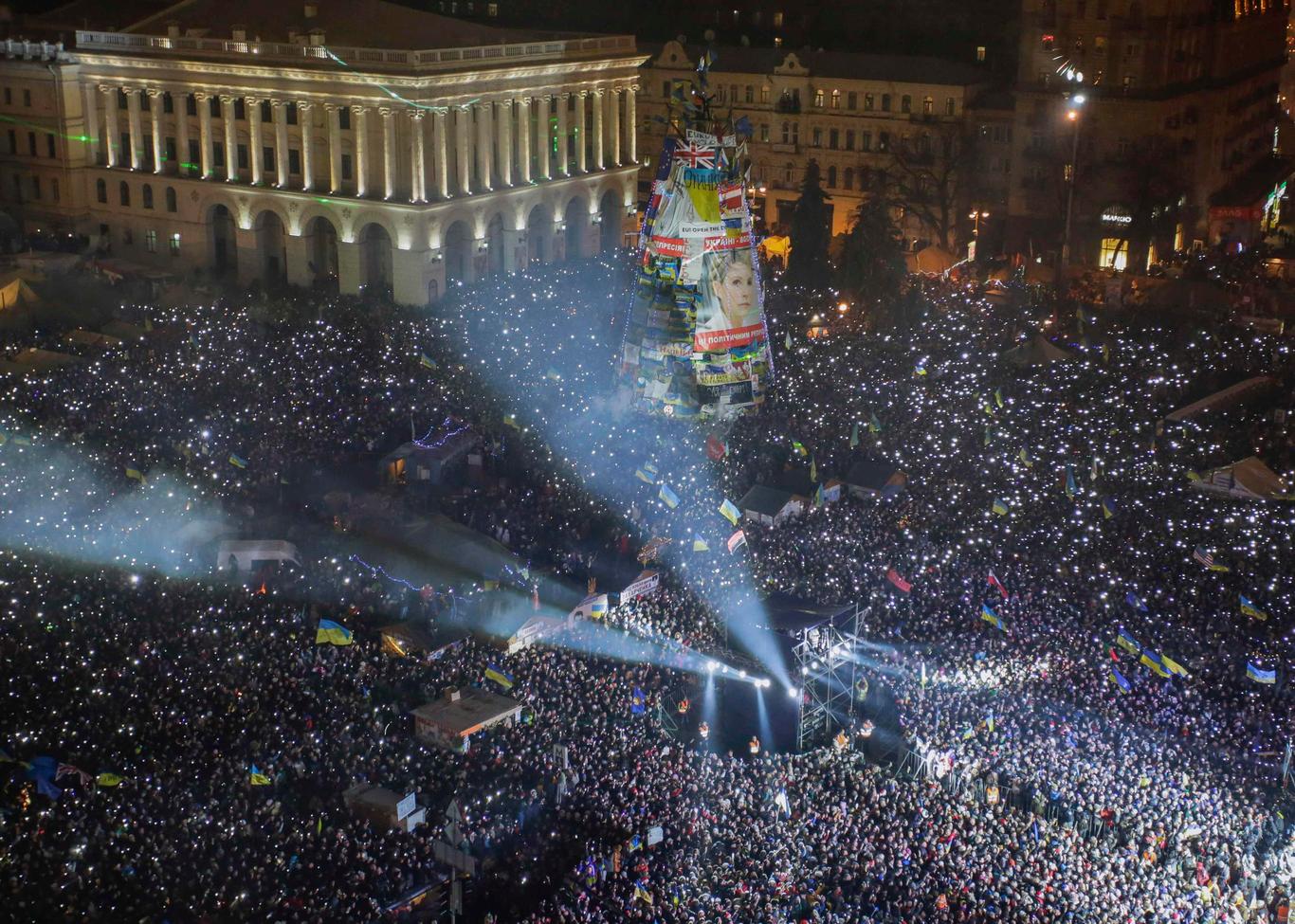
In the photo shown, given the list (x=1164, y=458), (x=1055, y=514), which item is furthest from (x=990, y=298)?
(x=1055, y=514)

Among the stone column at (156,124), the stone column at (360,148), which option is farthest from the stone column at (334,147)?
the stone column at (156,124)

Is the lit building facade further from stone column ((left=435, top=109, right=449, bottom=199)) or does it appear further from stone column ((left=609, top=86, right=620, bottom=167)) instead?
stone column ((left=435, top=109, right=449, bottom=199))

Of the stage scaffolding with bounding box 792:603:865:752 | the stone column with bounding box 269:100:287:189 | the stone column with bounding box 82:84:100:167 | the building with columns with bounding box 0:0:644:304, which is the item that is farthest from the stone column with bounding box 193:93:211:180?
the stage scaffolding with bounding box 792:603:865:752

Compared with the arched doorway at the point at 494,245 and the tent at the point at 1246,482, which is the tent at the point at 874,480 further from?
the arched doorway at the point at 494,245

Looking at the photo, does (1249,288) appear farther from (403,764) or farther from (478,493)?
(403,764)

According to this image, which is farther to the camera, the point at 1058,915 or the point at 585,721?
the point at 585,721

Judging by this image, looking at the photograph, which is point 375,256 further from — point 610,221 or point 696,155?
point 696,155

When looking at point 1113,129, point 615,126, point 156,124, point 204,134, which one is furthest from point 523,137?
point 1113,129
